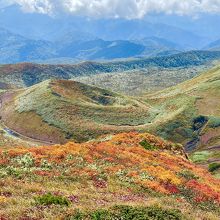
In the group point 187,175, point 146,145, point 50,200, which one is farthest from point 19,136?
point 50,200

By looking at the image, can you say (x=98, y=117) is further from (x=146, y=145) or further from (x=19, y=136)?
(x=146, y=145)

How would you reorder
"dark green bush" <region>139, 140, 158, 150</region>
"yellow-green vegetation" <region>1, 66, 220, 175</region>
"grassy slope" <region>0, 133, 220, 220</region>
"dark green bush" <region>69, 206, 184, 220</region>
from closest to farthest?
1. "dark green bush" <region>69, 206, 184, 220</region>
2. "grassy slope" <region>0, 133, 220, 220</region>
3. "dark green bush" <region>139, 140, 158, 150</region>
4. "yellow-green vegetation" <region>1, 66, 220, 175</region>

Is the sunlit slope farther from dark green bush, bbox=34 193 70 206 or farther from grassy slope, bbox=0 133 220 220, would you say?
dark green bush, bbox=34 193 70 206

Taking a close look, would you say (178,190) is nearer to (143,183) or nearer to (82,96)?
(143,183)

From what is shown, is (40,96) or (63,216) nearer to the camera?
(63,216)

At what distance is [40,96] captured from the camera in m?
166

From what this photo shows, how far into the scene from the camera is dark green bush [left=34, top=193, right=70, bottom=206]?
20.8 metres

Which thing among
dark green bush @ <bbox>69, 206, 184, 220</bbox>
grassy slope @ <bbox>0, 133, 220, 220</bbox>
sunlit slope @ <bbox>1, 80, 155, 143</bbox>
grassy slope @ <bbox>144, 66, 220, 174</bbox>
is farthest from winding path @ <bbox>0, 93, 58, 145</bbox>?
dark green bush @ <bbox>69, 206, 184, 220</bbox>

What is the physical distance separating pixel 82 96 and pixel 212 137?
57.7 meters

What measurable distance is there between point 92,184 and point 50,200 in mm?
7843

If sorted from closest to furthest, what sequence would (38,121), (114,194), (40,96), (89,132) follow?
1. (114,194)
2. (89,132)
3. (38,121)
4. (40,96)

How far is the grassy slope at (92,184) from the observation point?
20703 mm

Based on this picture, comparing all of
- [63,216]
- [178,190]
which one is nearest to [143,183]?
[178,190]

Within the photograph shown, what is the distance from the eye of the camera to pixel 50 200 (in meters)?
21.0
